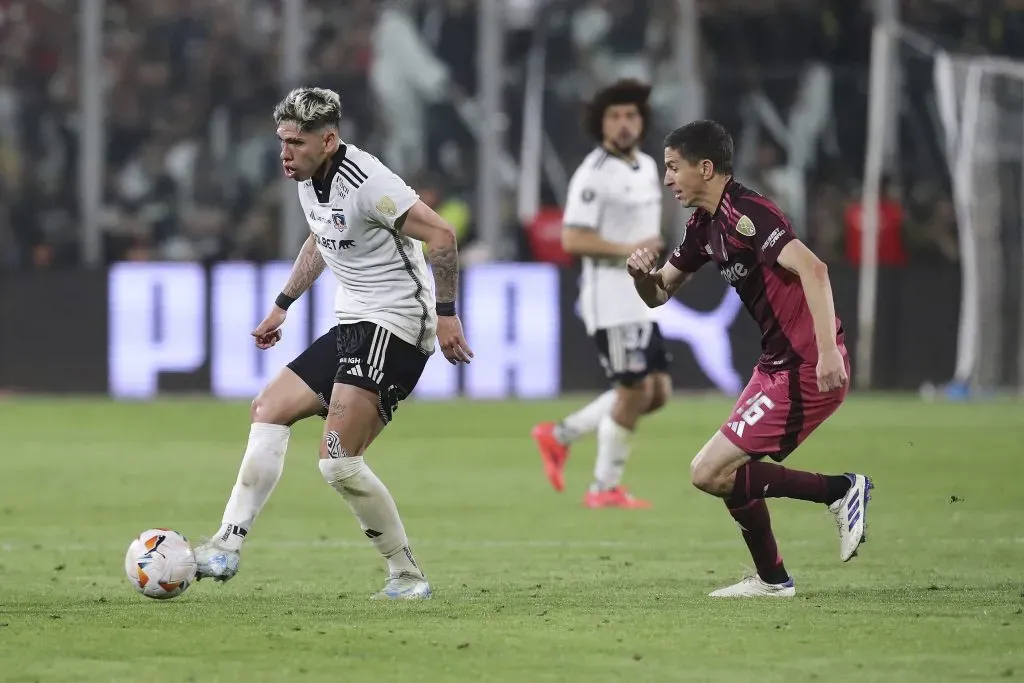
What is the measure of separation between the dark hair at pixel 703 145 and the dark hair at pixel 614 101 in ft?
13.3

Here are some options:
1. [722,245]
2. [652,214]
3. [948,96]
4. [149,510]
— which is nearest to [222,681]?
[722,245]

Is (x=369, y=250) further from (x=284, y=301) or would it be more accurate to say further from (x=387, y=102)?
(x=387, y=102)

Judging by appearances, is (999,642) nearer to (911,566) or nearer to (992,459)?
(911,566)

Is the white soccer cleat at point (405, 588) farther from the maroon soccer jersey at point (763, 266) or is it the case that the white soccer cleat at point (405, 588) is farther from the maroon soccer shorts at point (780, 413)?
the maroon soccer jersey at point (763, 266)

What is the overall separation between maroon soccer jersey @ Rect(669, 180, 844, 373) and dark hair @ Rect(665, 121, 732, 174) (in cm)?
10

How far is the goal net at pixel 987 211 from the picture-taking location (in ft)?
65.7

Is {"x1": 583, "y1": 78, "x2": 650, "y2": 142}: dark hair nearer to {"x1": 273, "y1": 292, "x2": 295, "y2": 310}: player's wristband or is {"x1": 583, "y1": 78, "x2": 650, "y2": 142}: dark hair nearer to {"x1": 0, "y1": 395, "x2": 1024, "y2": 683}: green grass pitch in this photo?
{"x1": 0, "y1": 395, "x2": 1024, "y2": 683}: green grass pitch

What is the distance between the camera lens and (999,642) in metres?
6.28

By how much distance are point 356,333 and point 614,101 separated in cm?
435

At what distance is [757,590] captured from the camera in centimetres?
755

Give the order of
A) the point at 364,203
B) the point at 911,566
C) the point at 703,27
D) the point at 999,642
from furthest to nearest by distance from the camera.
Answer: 1. the point at 703,27
2. the point at 911,566
3. the point at 364,203
4. the point at 999,642

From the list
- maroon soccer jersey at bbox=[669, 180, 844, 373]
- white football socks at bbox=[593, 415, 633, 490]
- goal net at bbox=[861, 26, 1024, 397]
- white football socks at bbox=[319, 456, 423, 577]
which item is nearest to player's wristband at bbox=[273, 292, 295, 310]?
white football socks at bbox=[319, 456, 423, 577]

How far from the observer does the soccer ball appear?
7.25 metres

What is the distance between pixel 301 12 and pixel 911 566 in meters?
14.4
